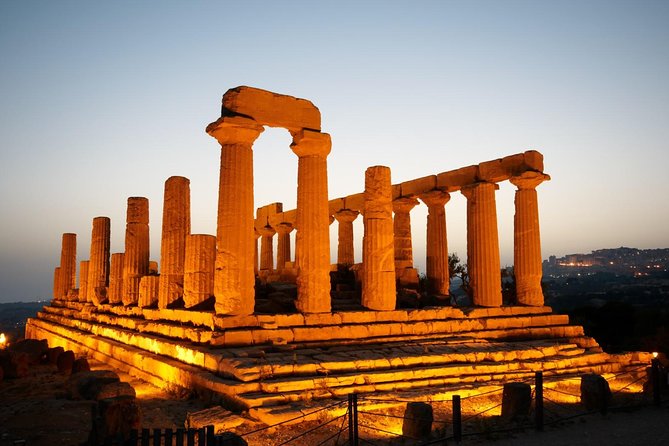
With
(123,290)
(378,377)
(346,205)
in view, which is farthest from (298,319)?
(346,205)

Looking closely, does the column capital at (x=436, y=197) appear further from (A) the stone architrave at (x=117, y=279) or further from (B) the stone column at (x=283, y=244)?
(A) the stone architrave at (x=117, y=279)

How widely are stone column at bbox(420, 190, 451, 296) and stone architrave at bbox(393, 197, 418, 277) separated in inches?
31.9

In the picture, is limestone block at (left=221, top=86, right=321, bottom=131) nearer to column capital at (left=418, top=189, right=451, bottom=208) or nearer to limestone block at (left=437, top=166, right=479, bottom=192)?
limestone block at (left=437, top=166, right=479, bottom=192)

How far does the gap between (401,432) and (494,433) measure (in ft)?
5.35

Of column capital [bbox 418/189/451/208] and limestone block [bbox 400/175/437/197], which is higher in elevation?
limestone block [bbox 400/175/437/197]

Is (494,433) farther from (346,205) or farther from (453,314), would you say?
(346,205)

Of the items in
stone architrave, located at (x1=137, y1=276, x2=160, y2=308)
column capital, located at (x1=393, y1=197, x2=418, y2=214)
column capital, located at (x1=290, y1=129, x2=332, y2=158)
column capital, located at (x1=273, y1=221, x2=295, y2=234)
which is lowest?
stone architrave, located at (x1=137, y1=276, x2=160, y2=308)

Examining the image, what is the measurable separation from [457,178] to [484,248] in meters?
3.01

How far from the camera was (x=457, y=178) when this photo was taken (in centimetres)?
2145

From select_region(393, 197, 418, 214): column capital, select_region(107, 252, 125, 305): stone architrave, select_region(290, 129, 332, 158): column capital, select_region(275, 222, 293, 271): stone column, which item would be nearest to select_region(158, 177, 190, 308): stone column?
select_region(290, 129, 332, 158): column capital

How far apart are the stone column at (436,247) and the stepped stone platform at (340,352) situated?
434 centimetres

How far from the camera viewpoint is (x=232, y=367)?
1133cm

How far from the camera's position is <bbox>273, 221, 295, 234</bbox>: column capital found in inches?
1218

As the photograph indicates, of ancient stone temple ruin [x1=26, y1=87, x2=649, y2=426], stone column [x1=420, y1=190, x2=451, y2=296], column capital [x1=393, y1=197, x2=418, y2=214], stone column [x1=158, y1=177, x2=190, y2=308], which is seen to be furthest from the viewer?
column capital [x1=393, y1=197, x2=418, y2=214]
